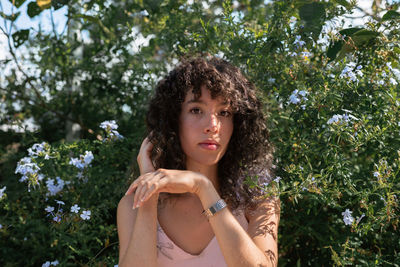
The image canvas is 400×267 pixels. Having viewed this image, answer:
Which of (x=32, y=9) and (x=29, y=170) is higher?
(x=32, y=9)

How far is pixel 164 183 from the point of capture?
1.61 metres

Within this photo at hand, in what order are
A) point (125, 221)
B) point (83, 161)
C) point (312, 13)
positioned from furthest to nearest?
point (83, 161) < point (312, 13) < point (125, 221)

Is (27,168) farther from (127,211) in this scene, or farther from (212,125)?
(212,125)

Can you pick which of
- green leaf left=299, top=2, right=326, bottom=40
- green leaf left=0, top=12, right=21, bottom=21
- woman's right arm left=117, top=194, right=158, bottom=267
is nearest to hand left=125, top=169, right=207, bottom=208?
woman's right arm left=117, top=194, right=158, bottom=267

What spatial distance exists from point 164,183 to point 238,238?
33cm

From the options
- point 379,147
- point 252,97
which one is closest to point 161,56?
point 252,97

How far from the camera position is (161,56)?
9.96ft

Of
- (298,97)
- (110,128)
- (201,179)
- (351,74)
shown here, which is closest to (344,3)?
(351,74)

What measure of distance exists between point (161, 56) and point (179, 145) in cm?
127

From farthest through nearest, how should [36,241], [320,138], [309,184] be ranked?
A: 1. [36,241]
2. [320,138]
3. [309,184]

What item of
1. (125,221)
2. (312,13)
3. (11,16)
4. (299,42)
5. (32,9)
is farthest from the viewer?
(11,16)

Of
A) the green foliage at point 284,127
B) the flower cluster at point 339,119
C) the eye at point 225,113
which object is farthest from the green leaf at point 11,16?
the flower cluster at point 339,119

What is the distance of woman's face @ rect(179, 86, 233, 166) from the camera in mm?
1782

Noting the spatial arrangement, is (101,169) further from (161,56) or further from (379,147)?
(379,147)
